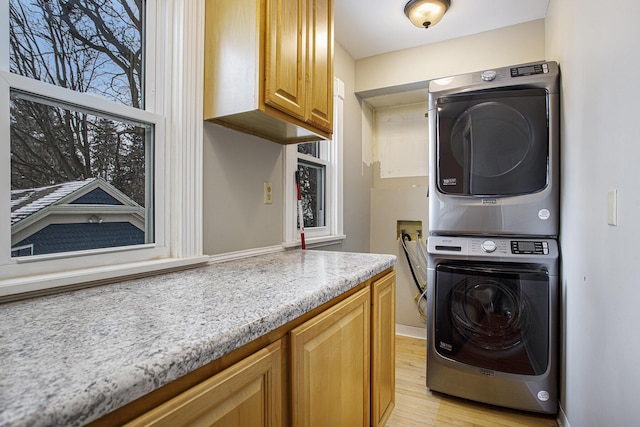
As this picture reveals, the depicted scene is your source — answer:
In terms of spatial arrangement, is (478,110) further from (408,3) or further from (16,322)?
(16,322)

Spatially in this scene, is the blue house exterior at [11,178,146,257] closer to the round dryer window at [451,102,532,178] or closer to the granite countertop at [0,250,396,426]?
the granite countertop at [0,250,396,426]

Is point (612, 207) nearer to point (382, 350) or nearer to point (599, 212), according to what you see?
point (599, 212)

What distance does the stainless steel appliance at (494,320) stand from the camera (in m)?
1.73

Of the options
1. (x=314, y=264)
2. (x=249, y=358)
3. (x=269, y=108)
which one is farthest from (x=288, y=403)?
(x=269, y=108)

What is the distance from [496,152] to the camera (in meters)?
1.89

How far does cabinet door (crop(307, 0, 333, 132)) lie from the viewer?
149cm

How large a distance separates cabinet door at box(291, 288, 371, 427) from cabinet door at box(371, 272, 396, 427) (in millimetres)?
65

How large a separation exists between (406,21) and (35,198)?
8.04 ft

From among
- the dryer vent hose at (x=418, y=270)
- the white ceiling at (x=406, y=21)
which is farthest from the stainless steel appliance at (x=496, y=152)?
the dryer vent hose at (x=418, y=270)

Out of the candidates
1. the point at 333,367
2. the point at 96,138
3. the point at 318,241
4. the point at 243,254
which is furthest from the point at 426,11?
the point at 333,367

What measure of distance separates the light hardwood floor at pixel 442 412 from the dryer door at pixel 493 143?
131 cm

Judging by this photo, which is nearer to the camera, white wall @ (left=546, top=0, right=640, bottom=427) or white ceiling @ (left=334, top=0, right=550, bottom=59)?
white wall @ (left=546, top=0, right=640, bottom=427)

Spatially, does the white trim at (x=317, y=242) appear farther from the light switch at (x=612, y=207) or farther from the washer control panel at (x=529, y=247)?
the light switch at (x=612, y=207)

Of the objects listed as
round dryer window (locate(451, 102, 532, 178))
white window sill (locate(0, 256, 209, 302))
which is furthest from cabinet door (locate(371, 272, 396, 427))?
round dryer window (locate(451, 102, 532, 178))
